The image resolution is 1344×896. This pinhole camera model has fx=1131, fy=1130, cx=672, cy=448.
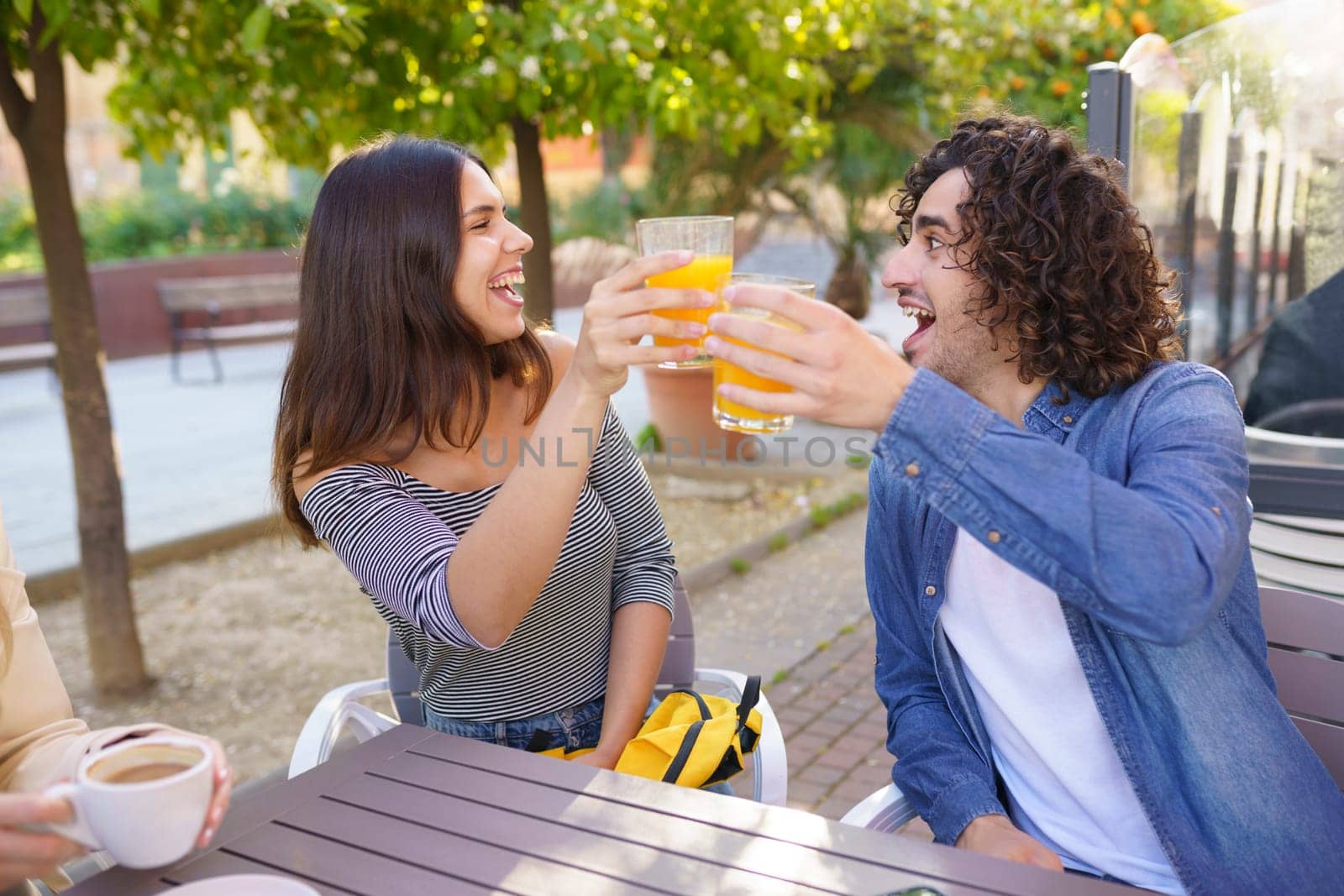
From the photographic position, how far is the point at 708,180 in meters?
7.21

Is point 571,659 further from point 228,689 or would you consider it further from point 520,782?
point 228,689

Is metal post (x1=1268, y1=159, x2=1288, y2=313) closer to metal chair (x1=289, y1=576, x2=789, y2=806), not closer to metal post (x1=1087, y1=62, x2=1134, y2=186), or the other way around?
metal post (x1=1087, y1=62, x2=1134, y2=186)

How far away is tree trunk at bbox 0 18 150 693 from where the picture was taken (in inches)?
128

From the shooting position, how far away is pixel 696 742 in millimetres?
1688

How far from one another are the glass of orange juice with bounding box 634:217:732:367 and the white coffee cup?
0.67 metres

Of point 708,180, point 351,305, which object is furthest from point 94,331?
point 708,180

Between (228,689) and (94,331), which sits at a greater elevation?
(94,331)

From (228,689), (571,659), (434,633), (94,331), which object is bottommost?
(228,689)

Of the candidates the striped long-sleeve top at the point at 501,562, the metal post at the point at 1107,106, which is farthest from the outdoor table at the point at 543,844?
the metal post at the point at 1107,106

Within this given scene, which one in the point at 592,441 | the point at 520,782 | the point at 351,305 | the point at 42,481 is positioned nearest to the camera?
the point at 520,782

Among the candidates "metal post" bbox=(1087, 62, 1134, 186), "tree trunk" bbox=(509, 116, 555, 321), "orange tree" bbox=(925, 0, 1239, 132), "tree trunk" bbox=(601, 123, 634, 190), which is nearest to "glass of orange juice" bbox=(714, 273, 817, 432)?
"metal post" bbox=(1087, 62, 1134, 186)

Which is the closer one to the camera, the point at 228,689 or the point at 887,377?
the point at 887,377

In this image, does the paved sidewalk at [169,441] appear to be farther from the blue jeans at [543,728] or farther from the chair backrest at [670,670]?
the blue jeans at [543,728]

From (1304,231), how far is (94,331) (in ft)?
11.7
